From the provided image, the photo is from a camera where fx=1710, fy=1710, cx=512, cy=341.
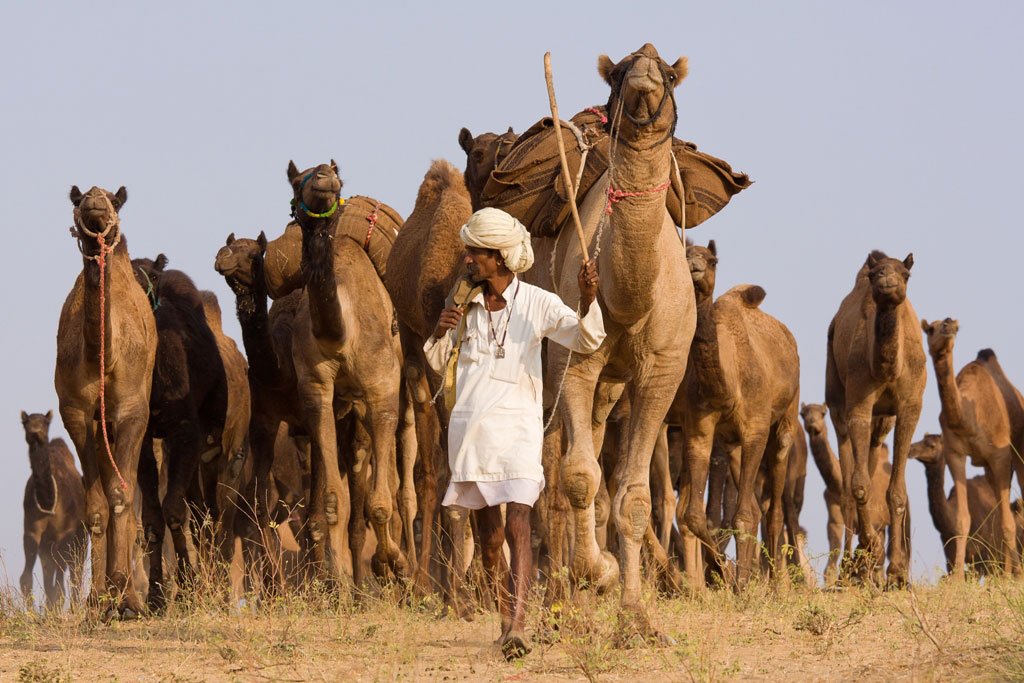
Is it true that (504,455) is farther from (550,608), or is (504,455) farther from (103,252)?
(103,252)

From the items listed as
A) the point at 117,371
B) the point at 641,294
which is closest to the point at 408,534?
the point at 117,371

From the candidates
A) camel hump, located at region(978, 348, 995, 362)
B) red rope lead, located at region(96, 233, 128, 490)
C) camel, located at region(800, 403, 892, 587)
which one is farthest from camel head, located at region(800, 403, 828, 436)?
red rope lead, located at region(96, 233, 128, 490)

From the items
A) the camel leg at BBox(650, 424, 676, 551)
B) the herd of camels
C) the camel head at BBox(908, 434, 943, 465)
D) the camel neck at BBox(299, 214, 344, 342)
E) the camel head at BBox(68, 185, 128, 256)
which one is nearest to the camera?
the herd of camels

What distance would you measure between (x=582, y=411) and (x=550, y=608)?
1.24m

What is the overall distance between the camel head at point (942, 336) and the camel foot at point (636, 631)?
9.72 meters

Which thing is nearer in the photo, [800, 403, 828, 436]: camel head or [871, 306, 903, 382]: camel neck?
[871, 306, 903, 382]: camel neck

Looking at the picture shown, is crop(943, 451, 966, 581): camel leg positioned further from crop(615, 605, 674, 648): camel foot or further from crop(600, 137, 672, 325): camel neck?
crop(600, 137, 672, 325): camel neck

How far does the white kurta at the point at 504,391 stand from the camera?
7676mm

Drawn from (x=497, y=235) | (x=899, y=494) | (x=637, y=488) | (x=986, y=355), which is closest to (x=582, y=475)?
(x=637, y=488)

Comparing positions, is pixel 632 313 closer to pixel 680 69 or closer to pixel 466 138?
pixel 680 69

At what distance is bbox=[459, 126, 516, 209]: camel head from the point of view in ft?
39.6

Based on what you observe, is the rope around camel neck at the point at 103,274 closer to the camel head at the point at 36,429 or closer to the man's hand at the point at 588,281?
the man's hand at the point at 588,281

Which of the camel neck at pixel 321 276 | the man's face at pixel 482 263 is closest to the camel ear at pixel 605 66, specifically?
the man's face at pixel 482 263

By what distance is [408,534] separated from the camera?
1400 centimetres
